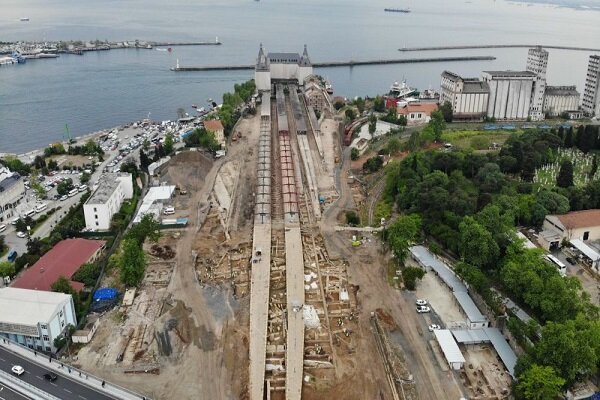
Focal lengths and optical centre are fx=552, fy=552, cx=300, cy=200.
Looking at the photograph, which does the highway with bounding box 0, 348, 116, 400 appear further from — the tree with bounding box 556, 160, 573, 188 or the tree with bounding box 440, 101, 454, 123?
the tree with bounding box 440, 101, 454, 123

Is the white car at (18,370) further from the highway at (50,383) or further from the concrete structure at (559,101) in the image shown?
the concrete structure at (559,101)

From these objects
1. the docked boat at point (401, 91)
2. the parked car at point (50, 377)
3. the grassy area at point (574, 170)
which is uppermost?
the docked boat at point (401, 91)

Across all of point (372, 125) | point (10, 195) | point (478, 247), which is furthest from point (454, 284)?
point (10, 195)

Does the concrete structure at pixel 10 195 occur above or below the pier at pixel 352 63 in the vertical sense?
below

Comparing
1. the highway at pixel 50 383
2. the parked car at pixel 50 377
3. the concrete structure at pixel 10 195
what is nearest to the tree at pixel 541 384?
the highway at pixel 50 383

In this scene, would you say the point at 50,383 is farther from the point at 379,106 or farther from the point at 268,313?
the point at 379,106

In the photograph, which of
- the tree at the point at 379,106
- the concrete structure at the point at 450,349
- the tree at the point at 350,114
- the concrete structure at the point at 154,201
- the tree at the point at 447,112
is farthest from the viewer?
the tree at the point at 379,106

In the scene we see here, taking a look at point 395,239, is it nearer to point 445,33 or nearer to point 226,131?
point 226,131
